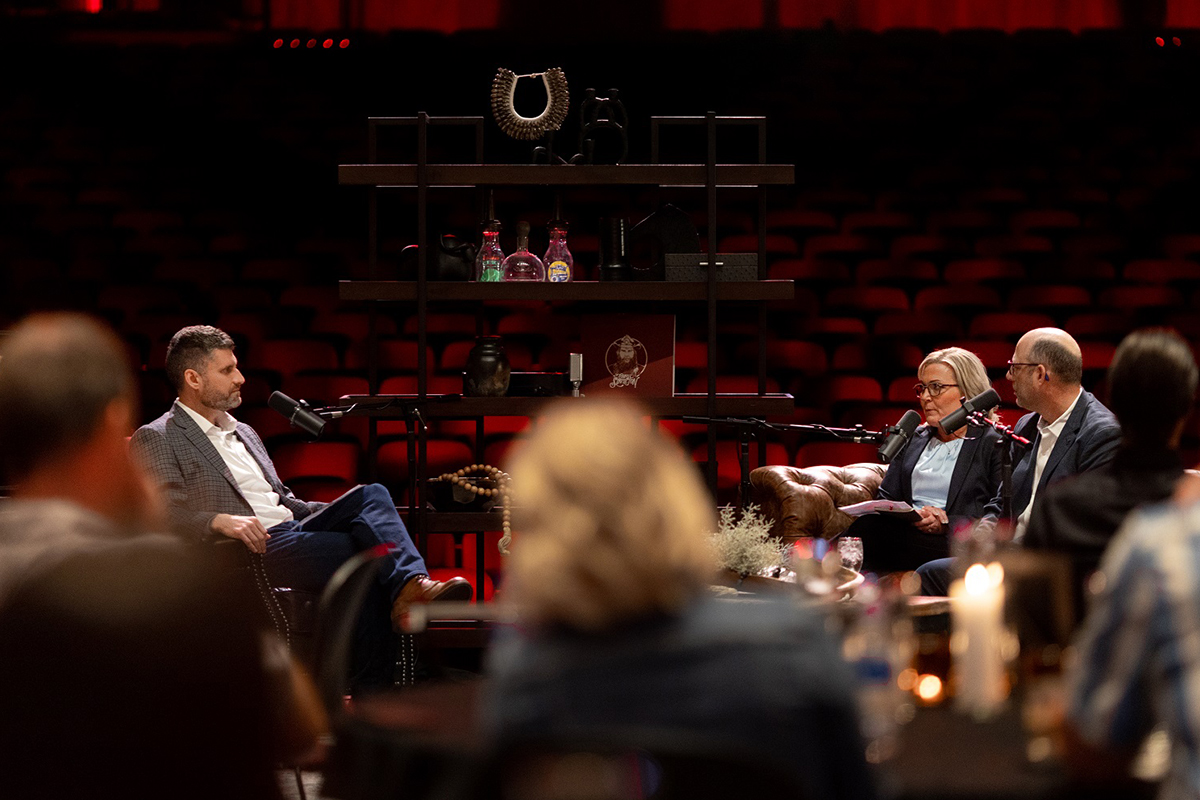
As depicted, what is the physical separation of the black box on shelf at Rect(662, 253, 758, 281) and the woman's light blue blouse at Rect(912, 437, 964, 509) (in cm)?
88

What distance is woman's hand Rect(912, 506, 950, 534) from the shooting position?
3.66 meters

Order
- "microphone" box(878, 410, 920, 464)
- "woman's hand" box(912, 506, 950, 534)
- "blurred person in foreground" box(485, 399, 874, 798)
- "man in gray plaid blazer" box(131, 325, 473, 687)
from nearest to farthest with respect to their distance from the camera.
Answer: "blurred person in foreground" box(485, 399, 874, 798) → "microphone" box(878, 410, 920, 464) → "man in gray plaid blazer" box(131, 325, 473, 687) → "woman's hand" box(912, 506, 950, 534)

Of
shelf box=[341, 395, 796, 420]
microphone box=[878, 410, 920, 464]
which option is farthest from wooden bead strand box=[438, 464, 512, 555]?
microphone box=[878, 410, 920, 464]

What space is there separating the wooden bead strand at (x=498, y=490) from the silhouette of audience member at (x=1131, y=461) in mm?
2094

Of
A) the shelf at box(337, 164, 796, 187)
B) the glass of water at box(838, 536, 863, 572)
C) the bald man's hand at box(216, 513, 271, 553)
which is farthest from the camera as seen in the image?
the shelf at box(337, 164, 796, 187)

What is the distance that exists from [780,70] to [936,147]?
1.35 meters

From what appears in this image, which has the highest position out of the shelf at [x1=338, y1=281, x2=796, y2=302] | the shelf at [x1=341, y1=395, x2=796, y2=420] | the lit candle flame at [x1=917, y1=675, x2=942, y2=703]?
the shelf at [x1=338, y1=281, x2=796, y2=302]

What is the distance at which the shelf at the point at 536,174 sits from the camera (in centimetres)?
394

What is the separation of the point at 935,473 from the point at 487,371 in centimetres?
161

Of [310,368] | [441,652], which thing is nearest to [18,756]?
[441,652]

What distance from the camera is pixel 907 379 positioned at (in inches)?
215

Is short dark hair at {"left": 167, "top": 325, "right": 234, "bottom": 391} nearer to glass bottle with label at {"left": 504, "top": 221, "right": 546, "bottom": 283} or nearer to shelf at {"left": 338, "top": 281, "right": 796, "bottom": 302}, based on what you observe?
shelf at {"left": 338, "top": 281, "right": 796, "bottom": 302}

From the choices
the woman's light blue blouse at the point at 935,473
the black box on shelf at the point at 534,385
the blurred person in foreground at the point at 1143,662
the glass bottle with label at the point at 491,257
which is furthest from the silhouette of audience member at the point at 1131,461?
the glass bottle with label at the point at 491,257

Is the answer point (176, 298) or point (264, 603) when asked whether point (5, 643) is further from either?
point (176, 298)
